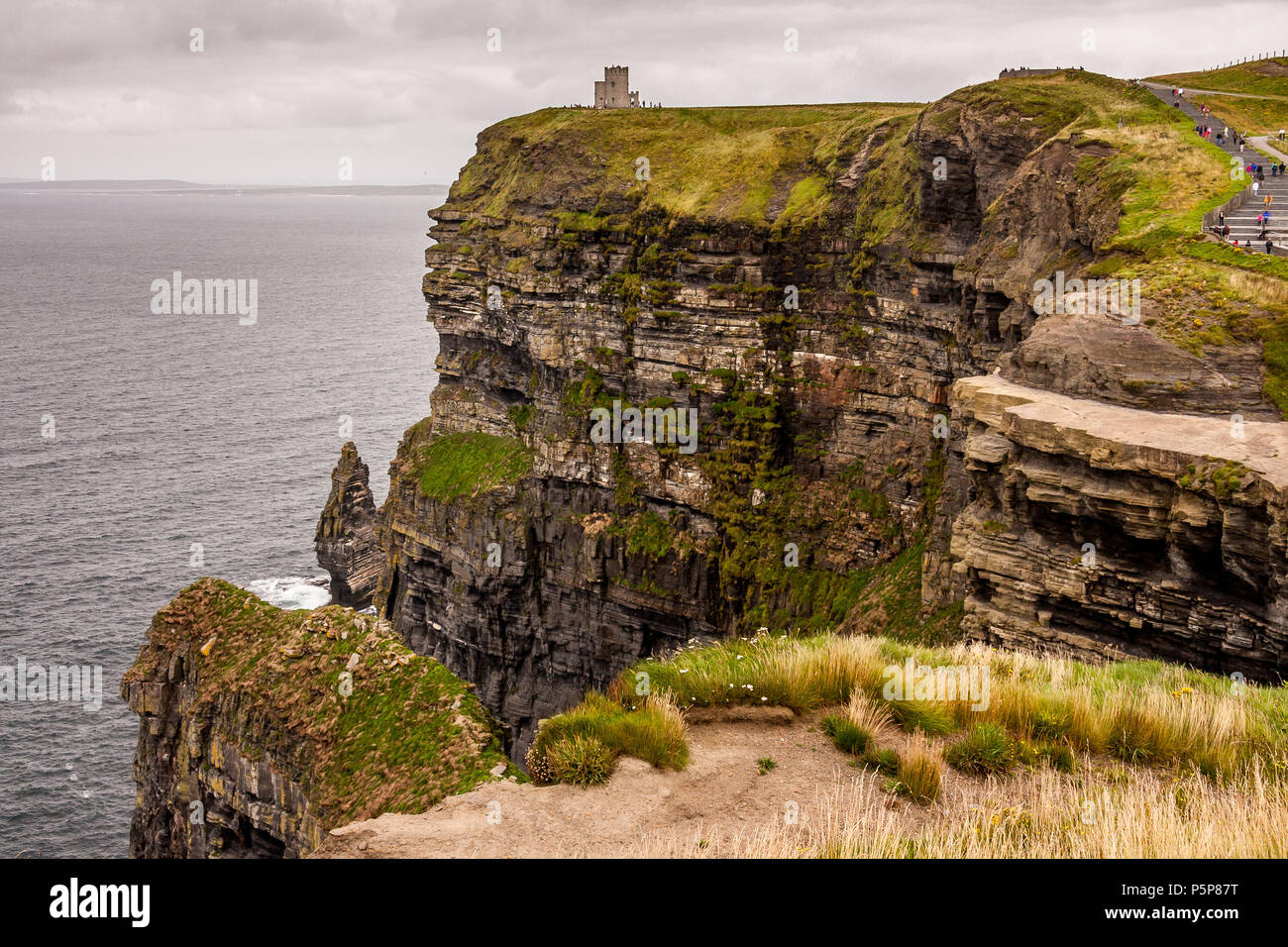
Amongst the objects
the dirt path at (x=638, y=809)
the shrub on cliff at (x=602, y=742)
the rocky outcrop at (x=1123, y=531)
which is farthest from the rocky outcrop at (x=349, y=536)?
the dirt path at (x=638, y=809)

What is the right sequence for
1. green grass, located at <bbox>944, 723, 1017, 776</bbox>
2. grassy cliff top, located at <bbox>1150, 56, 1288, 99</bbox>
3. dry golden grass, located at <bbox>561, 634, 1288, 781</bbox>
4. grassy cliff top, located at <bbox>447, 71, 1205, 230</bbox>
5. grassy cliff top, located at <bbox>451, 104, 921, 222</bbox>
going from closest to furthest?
green grass, located at <bbox>944, 723, 1017, 776</bbox>
dry golden grass, located at <bbox>561, 634, 1288, 781</bbox>
grassy cliff top, located at <bbox>447, 71, 1205, 230</bbox>
grassy cliff top, located at <bbox>1150, 56, 1288, 99</bbox>
grassy cliff top, located at <bbox>451, 104, 921, 222</bbox>

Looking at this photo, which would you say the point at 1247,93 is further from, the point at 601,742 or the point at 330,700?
the point at 601,742

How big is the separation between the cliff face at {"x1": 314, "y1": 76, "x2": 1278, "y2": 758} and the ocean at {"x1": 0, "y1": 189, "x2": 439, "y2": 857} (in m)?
19.3

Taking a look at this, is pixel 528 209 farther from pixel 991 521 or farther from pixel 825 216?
pixel 991 521

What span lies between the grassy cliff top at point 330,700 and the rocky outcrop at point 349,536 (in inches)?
→ 1741

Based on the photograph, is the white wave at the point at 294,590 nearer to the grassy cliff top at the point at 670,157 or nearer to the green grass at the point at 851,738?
the grassy cliff top at the point at 670,157

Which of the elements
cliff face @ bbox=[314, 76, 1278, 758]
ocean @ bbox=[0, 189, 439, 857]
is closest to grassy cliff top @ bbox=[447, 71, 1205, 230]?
cliff face @ bbox=[314, 76, 1278, 758]

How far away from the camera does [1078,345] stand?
95.5 feet

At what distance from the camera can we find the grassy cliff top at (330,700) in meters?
22.4

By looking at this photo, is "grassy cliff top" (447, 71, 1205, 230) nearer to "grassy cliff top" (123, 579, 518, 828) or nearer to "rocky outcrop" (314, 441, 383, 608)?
"rocky outcrop" (314, 441, 383, 608)

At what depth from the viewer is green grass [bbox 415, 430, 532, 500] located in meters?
64.1

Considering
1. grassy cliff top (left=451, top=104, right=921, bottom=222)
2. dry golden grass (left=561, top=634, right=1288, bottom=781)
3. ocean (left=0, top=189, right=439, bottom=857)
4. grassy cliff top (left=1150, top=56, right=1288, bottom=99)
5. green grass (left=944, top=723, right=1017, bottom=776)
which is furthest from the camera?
ocean (left=0, top=189, right=439, bottom=857)

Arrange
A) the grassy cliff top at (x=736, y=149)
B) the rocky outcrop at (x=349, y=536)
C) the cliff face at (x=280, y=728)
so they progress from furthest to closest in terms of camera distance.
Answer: the rocky outcrop at (x=349, y=536) < the grassy cliff top at (x=736, y=149) < the cliff face at (x=280, y=728)

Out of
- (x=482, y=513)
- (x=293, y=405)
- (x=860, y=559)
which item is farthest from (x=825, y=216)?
(x=293, y=405)
